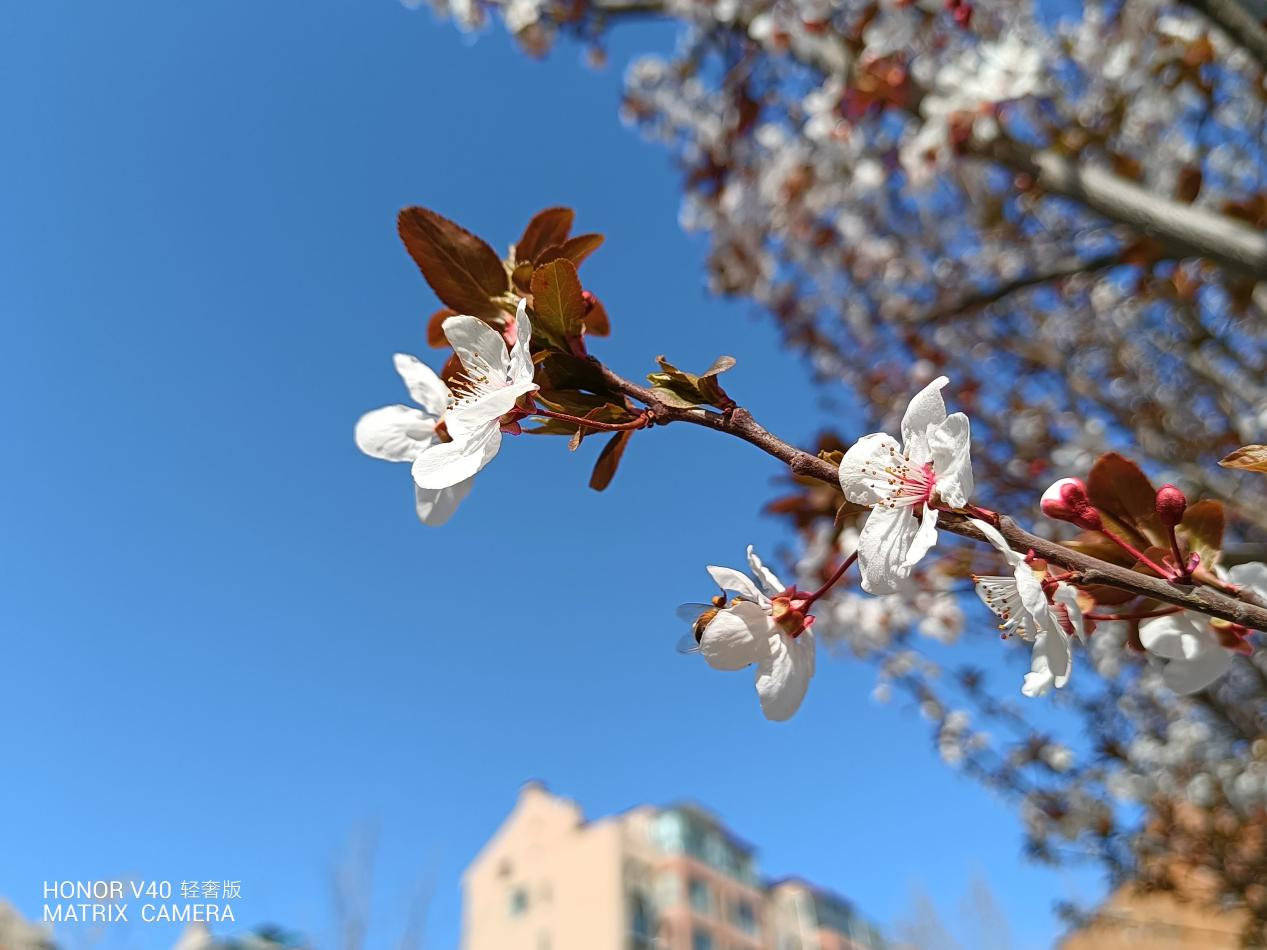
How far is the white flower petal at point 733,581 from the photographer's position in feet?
2.28

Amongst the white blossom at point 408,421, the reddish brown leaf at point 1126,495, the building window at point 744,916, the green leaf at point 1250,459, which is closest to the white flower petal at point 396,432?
the white blossom at point 408,421

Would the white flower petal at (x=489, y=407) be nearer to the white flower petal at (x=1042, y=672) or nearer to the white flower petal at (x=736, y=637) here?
the white flower petal at (x=736, y=637)

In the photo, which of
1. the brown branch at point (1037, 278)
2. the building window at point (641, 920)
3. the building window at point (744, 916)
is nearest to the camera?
the brown branch at point (1037, 278)

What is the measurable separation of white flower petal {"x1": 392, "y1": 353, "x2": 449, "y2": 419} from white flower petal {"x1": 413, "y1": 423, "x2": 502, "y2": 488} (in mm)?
107

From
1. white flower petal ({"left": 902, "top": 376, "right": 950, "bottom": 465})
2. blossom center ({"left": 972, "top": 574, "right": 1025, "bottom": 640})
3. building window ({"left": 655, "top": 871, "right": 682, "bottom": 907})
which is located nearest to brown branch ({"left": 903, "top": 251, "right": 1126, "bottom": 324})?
blossom center ({"left": 972, "top": 574, "right": 1025, "bottom": 640})

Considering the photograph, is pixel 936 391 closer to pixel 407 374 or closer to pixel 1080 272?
pixel 407 374

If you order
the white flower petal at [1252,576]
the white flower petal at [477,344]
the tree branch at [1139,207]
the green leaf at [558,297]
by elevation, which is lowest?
the white flower petal at [1252,576]

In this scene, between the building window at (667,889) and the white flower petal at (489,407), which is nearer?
the white flower petal at (489,407)

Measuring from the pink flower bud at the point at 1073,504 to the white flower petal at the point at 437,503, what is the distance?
20.4 inches

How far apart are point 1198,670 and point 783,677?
1.33ft

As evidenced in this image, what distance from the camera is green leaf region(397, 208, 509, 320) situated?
28.8 inches

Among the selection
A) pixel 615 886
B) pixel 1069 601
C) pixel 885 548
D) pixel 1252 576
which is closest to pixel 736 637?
pixel 885 548

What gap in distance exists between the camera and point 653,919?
1898 centimetres

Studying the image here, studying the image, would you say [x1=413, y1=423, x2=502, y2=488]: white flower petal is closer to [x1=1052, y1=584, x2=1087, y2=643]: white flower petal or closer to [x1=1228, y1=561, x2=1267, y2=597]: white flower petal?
[x1=1052, y1=584, x2=1087, y2=643]: white flower petal
